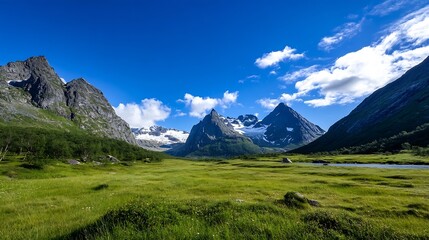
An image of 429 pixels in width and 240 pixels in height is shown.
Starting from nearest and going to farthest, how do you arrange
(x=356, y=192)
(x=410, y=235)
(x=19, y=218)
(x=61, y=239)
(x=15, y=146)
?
(x=410, y=235), (x=61, y=239), (x=19, y=218), (x=356, y=192), (x=15, y=146)

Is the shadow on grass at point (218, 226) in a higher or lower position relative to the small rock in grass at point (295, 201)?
higher

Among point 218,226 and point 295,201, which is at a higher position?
point 218,226

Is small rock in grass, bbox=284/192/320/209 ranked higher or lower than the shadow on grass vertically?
lower

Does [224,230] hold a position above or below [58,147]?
below

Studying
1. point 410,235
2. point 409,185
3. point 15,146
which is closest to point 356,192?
point 409,185

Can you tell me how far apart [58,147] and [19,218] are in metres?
166

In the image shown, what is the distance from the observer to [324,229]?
41.5ft

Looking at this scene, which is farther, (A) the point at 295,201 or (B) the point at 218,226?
(A) the point at 295,201

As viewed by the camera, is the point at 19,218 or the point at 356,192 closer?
the point at 19,218

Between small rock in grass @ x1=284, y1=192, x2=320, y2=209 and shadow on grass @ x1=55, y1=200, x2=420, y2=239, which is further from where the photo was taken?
small rock in grass @ x1=284, y1=192, x2=320, y2=209

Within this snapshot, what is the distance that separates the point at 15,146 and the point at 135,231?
210276 millimetres

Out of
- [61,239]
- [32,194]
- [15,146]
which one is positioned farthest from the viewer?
[15,146]

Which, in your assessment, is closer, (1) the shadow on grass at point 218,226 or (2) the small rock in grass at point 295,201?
(1) the shadow on grass at point 218,226

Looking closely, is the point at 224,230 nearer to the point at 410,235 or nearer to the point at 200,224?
the point at 200,224
